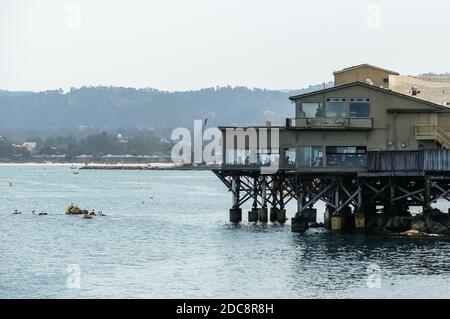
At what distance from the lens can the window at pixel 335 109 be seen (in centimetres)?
7725

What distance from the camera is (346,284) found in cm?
5550

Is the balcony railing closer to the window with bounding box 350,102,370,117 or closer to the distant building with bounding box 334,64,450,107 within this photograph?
the window with bounding box 350,102,370,117

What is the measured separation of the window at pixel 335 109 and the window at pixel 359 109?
18.9 inches

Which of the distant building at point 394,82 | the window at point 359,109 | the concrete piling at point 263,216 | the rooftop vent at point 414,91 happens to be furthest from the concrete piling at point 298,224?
the rooftop vent at point 414,91

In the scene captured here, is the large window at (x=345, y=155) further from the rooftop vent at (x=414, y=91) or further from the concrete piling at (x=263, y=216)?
the concrete piling at (x=263, y=216)

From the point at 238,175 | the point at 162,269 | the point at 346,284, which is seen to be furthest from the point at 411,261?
the point at 238,175

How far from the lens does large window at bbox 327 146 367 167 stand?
3014 inches

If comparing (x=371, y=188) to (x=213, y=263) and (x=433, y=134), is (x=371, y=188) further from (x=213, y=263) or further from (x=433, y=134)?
(x=213, y=263)

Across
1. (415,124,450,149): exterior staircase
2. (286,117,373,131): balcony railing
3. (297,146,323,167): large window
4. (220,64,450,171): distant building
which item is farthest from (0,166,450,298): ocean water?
(415,124,450,149): exterior staircase

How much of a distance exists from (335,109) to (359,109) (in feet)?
5.37

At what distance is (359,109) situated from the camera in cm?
7719

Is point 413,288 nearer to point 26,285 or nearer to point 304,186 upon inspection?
point 26,285

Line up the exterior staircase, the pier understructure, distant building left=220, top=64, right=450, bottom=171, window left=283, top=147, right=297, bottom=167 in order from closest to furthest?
the pier understructure → the exterior staircase → distant building left=220, top=64, right=450, bottom=171 → window left=283, top=147, right=297, bottom=167

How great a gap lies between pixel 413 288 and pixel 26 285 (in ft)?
63.7
